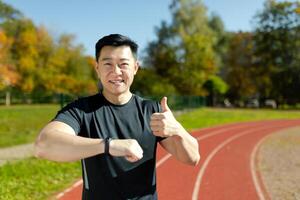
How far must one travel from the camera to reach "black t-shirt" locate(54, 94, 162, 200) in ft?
6.92

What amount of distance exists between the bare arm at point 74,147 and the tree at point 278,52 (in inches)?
2198

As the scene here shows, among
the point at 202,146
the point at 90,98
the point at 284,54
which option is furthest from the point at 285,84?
the point at 90,98

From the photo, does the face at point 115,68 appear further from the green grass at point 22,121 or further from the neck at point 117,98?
the green grass at point 22,121

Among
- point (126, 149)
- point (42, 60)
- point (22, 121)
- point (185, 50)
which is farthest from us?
point (42, 60)

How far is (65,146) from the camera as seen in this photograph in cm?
183

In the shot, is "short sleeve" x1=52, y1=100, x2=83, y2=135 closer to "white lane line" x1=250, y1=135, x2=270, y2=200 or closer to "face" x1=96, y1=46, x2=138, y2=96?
"face" x1=96, y1=46, x2=138, y2=96

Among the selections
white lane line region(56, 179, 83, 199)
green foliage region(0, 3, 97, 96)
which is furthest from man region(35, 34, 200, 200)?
green foliage region(0, 3, 97, 96)

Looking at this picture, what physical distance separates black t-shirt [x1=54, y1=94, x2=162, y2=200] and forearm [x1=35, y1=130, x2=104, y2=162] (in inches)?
7.3

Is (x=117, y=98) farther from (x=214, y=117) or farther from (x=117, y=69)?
(x=214, y=117)

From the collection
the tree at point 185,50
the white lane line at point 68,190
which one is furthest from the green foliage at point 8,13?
the white lane line at point 68,190

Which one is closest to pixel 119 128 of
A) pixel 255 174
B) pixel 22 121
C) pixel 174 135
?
pixel 174 135

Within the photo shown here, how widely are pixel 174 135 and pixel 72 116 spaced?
515 millimetres

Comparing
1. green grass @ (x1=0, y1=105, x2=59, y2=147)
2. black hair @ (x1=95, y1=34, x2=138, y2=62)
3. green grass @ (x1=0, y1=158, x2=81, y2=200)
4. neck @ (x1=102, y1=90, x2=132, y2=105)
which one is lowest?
green grass @ (x1=0, y1=158, x2=81, y2=200)

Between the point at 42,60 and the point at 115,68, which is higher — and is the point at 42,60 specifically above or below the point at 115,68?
above
